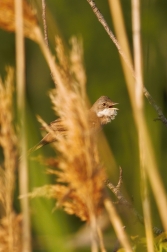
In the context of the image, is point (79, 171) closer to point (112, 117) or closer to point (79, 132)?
point (79, 132)

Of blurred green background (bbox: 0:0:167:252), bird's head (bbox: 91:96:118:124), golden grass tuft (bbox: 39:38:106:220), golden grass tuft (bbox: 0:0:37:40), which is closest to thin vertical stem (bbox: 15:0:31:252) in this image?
golden grass tuft (bbox: 0:0:37:40)

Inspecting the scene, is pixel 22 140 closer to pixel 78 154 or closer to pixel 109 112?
pixel 78 154

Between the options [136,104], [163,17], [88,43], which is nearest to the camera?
[136,104]

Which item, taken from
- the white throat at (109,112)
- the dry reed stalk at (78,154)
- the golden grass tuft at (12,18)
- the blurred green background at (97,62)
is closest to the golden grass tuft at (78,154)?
the dry reed stalk at (78,154)

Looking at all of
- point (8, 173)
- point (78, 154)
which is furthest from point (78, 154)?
point (8, 173)

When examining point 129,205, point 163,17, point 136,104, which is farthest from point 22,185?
point 163,17

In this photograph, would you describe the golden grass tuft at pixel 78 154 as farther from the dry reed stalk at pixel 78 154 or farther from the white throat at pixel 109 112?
the white throat at pixel 109 112
